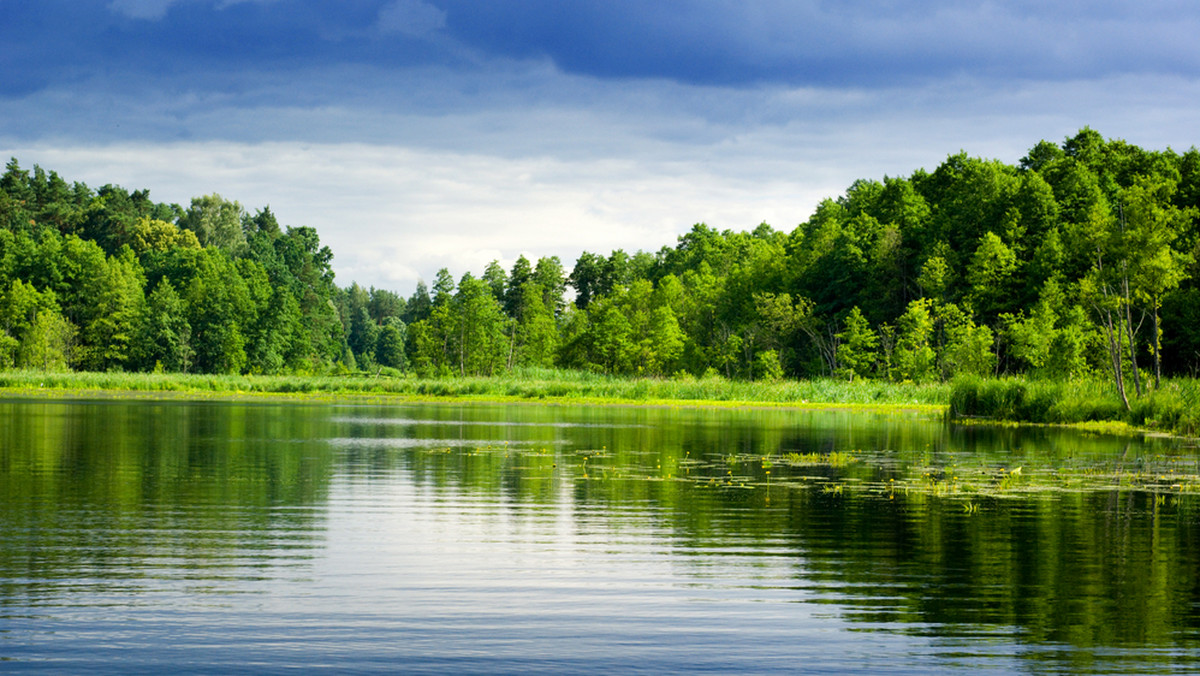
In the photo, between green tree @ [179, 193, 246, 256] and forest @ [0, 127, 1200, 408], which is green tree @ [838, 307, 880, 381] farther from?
green tree @ [179, 193, 246, 256]

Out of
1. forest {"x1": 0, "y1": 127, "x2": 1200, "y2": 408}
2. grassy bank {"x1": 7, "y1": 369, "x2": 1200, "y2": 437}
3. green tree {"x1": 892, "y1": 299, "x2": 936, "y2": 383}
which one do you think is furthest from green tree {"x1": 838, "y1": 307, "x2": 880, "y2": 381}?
grassy bank {"x1": 7, "y1": 369, "x2": 1200, "y2": 437}

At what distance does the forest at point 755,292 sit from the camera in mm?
67938

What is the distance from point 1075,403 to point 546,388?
136ft

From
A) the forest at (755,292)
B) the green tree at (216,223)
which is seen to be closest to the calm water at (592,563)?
the forest at (755,292)

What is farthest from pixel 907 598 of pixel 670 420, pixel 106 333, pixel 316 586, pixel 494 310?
pixel 106 333

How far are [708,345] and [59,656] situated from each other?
364 feet

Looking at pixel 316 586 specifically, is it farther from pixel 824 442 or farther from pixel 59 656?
pixel 824 442

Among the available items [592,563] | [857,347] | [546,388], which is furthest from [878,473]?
[857,347]

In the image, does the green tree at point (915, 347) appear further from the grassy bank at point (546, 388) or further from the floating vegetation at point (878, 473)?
the floating vegetation at point (878, 473)

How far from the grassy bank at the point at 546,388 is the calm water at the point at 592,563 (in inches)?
1610

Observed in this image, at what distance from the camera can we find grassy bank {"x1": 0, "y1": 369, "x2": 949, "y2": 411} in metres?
68.7

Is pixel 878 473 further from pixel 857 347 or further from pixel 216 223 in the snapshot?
pixel 216 223

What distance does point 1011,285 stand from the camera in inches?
3398

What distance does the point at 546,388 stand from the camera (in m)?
78.5
